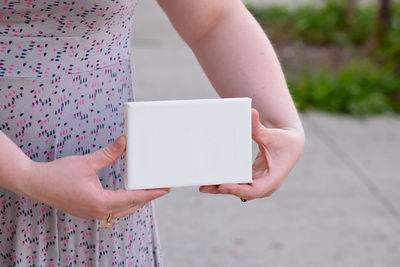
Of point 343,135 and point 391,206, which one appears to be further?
point 343,135

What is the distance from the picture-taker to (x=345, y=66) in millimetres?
6781

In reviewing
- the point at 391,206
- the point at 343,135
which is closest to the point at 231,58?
the point at 391,206

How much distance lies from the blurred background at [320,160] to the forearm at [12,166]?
7.98 feet

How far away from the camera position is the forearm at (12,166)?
1.24 meters

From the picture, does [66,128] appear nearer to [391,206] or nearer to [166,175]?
[166,175]

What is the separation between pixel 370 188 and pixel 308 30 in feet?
12.4

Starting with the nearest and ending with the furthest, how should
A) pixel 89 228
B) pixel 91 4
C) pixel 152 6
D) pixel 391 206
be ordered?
pixel 91 4
pixel 89 228
pixel 391 206
pixel 152 6

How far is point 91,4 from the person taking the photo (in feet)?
4.61

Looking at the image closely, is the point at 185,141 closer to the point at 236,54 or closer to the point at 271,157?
the point at 271,157

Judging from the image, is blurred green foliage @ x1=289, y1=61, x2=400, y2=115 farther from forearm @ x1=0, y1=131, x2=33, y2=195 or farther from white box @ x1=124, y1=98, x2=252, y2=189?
forearm @ x1=0, y1=131, x2=33, y2=195

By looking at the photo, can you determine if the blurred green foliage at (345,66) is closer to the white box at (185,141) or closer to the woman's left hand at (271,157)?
the woman's left hand at (271,157)

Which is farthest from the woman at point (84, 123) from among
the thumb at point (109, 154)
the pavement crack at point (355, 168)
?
the pavement crack at point (355, 168)

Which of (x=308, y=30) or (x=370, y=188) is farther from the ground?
(x=370, y=188)

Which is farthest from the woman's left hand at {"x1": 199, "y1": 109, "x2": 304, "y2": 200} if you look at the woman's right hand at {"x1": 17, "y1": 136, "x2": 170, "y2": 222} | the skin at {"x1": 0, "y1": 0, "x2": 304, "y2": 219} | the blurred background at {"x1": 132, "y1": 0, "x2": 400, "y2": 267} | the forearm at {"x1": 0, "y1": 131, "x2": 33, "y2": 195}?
the blurred background at {"x1": 132, "y1": 0, "x2": 400, "y2": 267}
